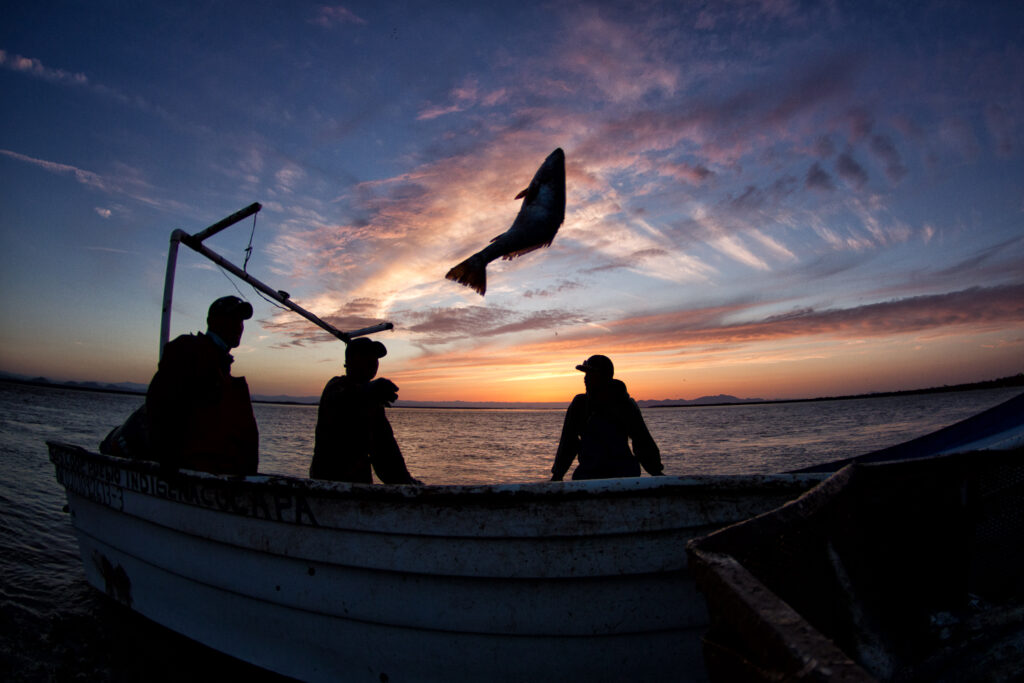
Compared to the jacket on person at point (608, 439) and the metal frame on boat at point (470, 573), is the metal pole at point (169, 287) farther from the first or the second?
the jacket on person at point (608, 439)

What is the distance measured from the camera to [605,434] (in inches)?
159

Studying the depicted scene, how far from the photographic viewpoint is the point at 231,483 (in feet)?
9.45

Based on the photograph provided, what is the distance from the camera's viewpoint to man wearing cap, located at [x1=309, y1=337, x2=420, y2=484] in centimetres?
367

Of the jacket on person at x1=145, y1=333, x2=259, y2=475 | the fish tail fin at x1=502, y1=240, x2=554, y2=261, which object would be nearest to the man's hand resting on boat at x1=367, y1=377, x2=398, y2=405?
the jacket on person at x1=145, y1=333, x2=259, y2=475

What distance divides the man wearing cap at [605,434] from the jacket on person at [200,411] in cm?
259

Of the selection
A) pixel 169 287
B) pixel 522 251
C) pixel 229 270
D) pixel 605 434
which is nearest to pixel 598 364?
pixel 605 434

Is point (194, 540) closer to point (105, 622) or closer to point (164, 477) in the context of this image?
point (164, 477)

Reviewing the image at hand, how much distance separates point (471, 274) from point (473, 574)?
1.79m

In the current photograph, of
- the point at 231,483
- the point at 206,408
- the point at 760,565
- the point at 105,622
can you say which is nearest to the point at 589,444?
the point at 760,565

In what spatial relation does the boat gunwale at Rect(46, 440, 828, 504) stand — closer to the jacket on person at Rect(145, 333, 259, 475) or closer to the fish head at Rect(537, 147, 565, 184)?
the jacket on person at Rect(145, 333, 259, 475)

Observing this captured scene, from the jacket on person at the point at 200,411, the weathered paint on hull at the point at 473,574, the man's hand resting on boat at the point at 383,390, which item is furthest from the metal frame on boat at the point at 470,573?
the man's hand resting on boat at the point at 383,390

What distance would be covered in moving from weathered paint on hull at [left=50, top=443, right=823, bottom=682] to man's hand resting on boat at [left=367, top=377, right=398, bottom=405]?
1.10m

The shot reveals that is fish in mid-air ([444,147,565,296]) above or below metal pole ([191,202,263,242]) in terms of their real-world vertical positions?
below

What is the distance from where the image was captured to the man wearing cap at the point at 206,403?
9.89ft
